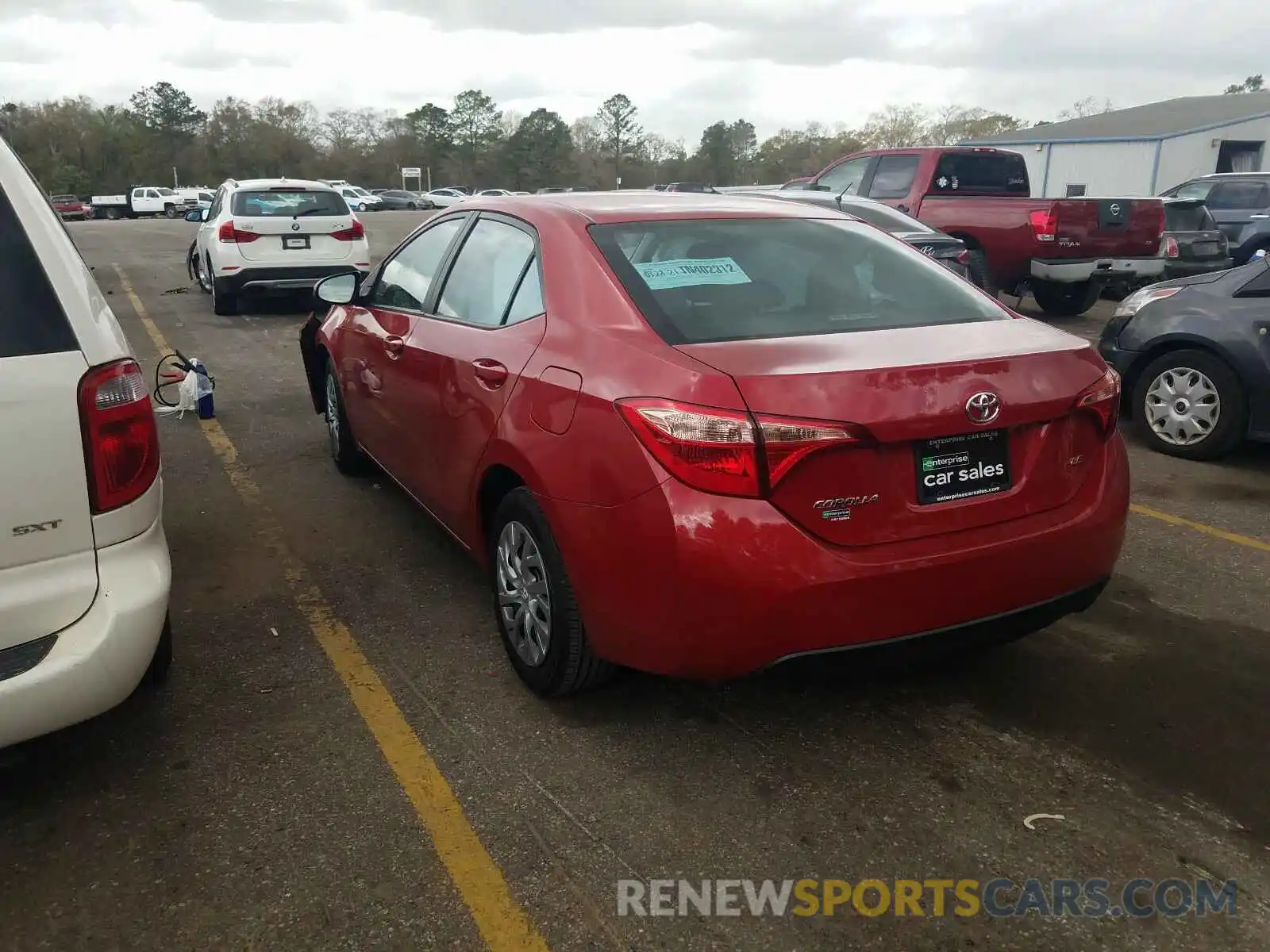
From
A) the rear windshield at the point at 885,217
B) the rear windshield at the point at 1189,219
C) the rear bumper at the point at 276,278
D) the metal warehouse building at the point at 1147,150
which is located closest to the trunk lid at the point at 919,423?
the rear windshield at the point at 885,217

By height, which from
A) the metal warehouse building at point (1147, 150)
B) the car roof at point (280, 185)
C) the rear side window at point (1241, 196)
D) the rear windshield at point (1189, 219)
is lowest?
the rear windshield at point (1189, 219)

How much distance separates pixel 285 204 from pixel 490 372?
1029 cm

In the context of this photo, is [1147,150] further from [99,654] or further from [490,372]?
[99,654]

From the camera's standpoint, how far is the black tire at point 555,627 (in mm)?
3037

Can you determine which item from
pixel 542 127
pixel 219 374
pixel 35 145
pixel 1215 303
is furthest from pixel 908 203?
pixel 542 127

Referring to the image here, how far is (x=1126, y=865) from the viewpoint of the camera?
8.41 ft

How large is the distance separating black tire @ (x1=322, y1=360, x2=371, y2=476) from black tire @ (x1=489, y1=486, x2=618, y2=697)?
247 cm

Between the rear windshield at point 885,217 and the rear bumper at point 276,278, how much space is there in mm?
5802

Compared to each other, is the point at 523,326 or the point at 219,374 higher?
the point at 523,326

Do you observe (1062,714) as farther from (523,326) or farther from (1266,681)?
(523,326)

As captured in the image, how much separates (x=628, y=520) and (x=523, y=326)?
38.4 inches

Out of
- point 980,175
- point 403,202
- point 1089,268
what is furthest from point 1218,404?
point 403,202

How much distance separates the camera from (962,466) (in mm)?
2740

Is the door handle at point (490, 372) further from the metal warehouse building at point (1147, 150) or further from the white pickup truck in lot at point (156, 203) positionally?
the white pickup truck in lot at point (156, 203)
